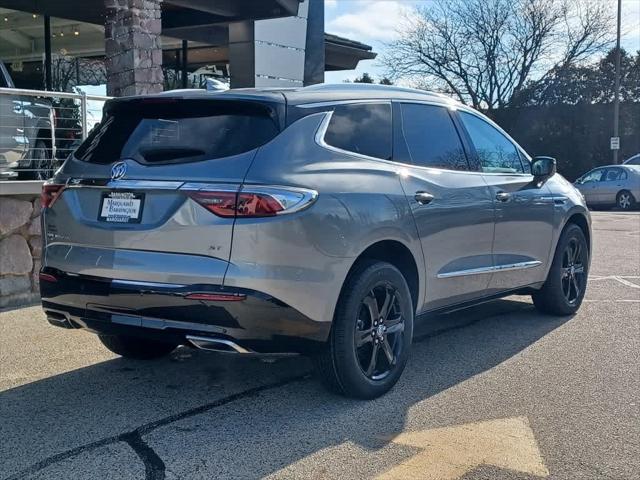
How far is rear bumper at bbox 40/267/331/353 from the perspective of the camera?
151 inches

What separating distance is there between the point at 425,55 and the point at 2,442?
119ft

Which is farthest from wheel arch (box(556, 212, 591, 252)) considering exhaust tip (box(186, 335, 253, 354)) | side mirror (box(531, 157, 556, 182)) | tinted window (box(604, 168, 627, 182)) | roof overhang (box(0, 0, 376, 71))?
tinted window (box(604, 168, 627, 182))

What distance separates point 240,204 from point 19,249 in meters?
4.35

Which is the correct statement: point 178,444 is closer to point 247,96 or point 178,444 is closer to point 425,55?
point 247,96

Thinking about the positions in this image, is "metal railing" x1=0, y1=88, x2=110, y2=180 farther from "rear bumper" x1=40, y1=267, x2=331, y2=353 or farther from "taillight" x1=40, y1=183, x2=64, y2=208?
"rear bumper" x1=40, y1=267, x2=331, y2=353

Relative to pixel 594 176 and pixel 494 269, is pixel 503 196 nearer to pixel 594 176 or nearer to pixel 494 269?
pixel 494 269

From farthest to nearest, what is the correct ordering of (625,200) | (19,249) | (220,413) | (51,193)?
(625,200), (19,249), (51,193), (220,413)

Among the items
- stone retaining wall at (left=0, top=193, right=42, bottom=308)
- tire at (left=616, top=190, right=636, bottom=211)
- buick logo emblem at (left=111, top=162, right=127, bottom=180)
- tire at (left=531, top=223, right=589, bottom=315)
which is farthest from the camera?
tire at (left=616, top=190, right=636, bottom=211)

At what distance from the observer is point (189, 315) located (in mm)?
3912

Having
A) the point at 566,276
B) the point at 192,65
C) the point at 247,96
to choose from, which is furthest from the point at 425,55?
the point at 247,96

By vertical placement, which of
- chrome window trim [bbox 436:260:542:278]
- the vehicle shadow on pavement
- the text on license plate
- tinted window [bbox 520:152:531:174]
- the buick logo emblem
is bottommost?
the vehicle shadow on pavement

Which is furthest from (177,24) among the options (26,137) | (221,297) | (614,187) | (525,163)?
(614,187)

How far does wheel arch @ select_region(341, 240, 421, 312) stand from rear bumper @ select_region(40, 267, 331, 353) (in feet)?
2.10

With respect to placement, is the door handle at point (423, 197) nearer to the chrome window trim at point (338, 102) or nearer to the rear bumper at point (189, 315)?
the chrome window trim at point (338, 102)
